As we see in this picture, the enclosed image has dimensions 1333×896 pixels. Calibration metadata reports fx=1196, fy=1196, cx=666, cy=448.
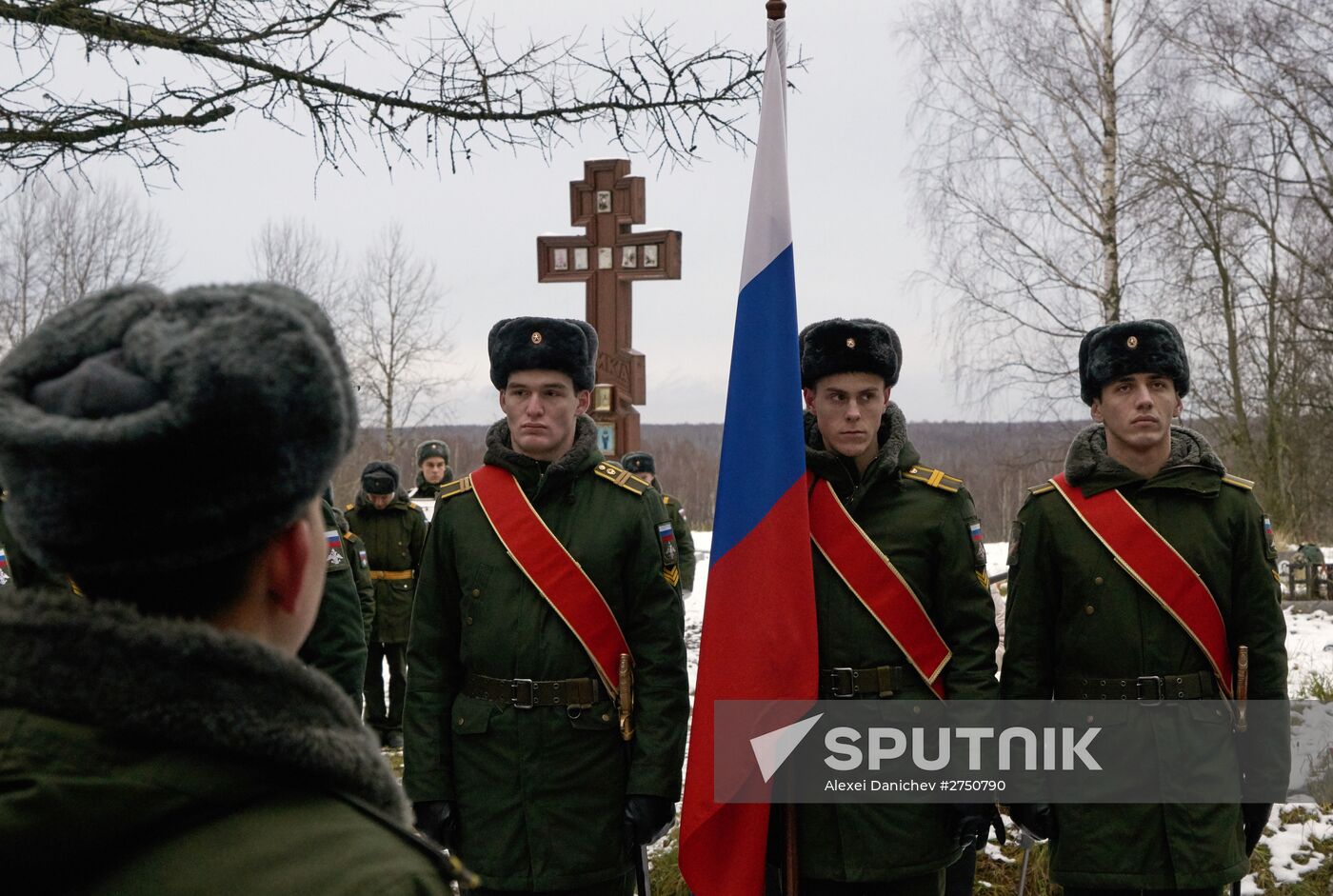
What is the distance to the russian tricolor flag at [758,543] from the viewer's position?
3453 millimetres

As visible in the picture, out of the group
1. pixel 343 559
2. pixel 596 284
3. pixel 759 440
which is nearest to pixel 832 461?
pixel 759 440

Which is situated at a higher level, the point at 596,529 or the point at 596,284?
the point at 596,284

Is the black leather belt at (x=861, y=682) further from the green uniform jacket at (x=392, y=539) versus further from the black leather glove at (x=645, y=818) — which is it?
the green uniform jacket at (x=392, y=539)

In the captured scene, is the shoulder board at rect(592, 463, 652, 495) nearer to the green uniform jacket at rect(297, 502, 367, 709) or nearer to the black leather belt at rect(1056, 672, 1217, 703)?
the green uniform jacket at rect(297, 502, 367, 709)

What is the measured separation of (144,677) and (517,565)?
2.44 meters

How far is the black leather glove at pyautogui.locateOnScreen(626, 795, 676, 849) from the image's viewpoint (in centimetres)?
334

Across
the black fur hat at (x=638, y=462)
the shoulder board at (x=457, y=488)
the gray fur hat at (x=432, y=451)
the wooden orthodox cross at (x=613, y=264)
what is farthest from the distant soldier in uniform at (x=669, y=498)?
the shoulder board at (x=457, y=488)

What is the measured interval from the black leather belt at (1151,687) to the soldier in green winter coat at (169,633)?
2857 millimetres

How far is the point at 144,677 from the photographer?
1033mm

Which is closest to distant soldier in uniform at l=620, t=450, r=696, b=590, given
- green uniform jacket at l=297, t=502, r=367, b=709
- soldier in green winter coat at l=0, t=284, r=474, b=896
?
green uniform jacket at l=297, t=502, r=367, b=709

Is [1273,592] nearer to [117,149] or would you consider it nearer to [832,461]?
[832,461]

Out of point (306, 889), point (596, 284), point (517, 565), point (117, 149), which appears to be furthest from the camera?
point (596, 284)

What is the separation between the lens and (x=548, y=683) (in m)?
3.40

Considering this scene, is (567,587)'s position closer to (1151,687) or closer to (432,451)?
(1151,687)
